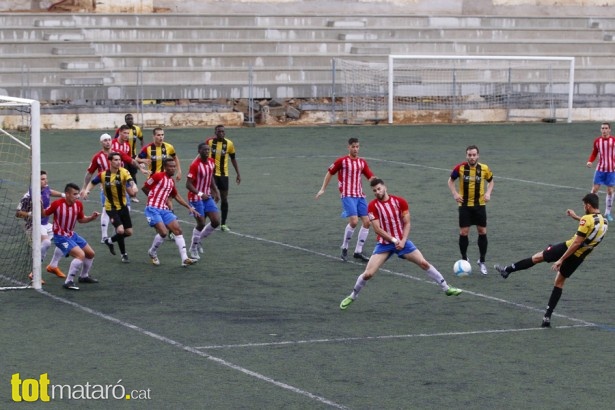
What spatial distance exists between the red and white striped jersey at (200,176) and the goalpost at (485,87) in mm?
22809

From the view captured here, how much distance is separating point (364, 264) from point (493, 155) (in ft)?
50.3

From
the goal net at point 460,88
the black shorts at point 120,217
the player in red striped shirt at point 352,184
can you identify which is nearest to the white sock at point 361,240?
the player in red striped shirt at point 352,184

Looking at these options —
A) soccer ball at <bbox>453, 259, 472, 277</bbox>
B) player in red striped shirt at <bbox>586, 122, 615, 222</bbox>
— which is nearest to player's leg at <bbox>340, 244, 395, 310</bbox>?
soccer ball at <bbox>453, 259, 472, 277</bbox>

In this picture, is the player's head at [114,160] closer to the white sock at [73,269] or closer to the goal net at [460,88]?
the white sock at [73,269]

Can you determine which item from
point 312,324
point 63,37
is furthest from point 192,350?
point 63,37

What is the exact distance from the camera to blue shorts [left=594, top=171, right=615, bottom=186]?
2275 centimetres

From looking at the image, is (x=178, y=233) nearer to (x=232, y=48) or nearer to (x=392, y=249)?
(x=392, y=249)

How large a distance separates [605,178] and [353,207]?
690 cm

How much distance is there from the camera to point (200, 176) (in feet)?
61.2

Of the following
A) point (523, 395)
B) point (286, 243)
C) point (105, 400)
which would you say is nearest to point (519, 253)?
point (286, 243)

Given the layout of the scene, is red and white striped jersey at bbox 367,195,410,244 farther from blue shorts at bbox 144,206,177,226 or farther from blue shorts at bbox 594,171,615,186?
blue shorts at bbox 594,171,615,186

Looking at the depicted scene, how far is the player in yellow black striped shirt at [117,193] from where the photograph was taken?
685 inches

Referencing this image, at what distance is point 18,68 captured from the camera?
38906 mm

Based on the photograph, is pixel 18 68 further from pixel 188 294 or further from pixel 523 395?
pixel 523 395
